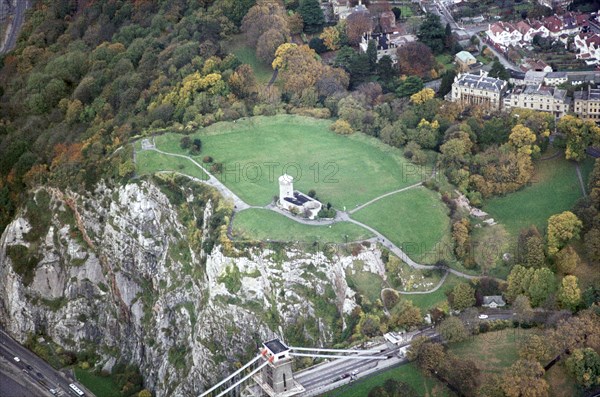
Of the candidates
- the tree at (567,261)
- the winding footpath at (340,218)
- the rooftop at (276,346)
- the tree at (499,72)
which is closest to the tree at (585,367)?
the tree at (567,261)

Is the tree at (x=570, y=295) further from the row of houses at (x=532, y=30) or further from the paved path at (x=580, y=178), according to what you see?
the row of houses at (x=532, y=30)

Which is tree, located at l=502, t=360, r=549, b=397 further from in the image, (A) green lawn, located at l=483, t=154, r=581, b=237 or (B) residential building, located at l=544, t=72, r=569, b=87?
(B) residential building, located at l=544, t=72, r=569, b=87

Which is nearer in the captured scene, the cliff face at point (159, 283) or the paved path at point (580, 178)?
the cliff face at point (159, 283)

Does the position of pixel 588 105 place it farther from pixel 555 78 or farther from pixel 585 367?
pixel 585 367

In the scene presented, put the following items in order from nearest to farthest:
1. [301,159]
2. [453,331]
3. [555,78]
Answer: [453,331]
[301,159]
[555,78]

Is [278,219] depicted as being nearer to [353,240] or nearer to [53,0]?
[353,240]

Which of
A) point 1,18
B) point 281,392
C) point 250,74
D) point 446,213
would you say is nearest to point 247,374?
point 281,392

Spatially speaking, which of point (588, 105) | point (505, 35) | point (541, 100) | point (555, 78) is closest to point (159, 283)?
point (541, 100)
